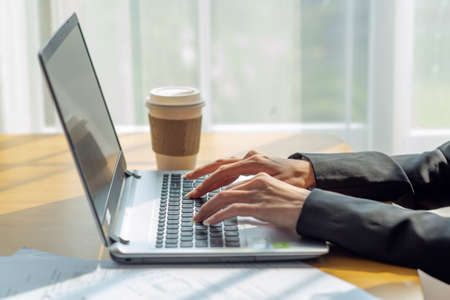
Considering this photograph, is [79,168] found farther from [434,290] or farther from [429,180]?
[434,290]

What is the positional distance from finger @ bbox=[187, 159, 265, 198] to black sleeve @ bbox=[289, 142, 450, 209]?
0.11 m

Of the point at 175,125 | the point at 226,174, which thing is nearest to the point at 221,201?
the point at 226,174

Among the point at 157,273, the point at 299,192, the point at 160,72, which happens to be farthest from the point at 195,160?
the point at 160,72

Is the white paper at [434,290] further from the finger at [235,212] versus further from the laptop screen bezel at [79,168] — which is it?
the laptop screen bezel at [79,168]

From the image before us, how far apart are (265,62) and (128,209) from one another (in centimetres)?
179

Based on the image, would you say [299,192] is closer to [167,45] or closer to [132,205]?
[132,205]

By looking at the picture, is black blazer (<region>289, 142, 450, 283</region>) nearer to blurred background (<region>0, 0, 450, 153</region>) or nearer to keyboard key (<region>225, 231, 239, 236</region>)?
keyboard key (<region>225, 231, 239, 236</region>)

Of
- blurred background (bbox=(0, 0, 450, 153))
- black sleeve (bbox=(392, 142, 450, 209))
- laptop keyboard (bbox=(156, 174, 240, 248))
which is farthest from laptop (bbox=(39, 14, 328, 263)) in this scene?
blurred background (bbox=(0, 0, 450, 153))

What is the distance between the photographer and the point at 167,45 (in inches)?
105

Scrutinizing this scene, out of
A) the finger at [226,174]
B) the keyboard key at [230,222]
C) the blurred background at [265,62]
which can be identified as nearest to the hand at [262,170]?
the finger at [226,174]

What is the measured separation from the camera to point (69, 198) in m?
1.18

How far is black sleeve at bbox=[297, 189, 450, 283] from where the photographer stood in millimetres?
818

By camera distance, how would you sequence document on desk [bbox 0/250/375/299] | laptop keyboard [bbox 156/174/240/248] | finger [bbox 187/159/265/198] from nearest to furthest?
document on desk [bbox 0/250/375/299] < laptop keyboard [bbox 156/174/240/248] < finger [bbox 187/159/265/198]

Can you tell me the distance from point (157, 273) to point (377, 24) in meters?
1.98
